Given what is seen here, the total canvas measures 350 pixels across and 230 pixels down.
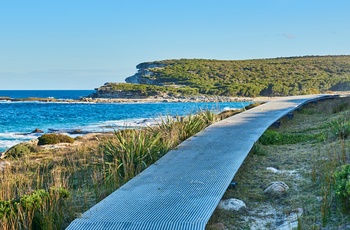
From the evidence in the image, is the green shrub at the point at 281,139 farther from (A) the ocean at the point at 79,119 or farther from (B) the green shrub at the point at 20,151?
(B) the green shrub at the point at 20,151

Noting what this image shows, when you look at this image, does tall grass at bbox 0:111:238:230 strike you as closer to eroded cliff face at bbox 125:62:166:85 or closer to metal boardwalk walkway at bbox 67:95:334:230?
metal boardwalk walkway at bbox 67:95:334:230

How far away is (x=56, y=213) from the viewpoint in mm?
4500

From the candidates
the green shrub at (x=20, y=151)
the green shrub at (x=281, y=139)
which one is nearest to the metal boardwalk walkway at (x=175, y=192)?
the green shrub at (x=281, y=139)

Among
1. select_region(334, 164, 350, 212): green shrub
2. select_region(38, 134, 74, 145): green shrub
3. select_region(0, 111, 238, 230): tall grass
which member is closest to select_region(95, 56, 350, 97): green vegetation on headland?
select_region(38, 134, 74, 145): green shrub

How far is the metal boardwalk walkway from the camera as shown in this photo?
381 cm

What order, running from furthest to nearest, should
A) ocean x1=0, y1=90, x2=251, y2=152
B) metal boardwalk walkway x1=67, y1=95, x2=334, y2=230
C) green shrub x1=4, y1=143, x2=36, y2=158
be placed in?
1. ocean x1=0, y1=90, x2=251, y2=152
2. green shrub x1=4, y1=143, x2=36, y2=158
3. metal boardwalk walkway x1=67, y1=95, x2=334, y2=230

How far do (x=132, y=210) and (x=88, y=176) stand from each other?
2.96 metres

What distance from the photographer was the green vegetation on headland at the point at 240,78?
59.9m

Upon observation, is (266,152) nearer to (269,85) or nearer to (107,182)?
(107,182)

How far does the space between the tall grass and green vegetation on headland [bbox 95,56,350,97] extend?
50.3 meters

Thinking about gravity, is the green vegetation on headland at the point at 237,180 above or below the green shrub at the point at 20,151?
above

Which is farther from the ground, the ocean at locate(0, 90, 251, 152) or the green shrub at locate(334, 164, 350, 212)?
the green shrub at locate(334, 164, 350, 212)

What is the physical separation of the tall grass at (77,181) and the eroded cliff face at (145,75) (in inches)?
2866

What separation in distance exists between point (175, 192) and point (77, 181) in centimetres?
243
